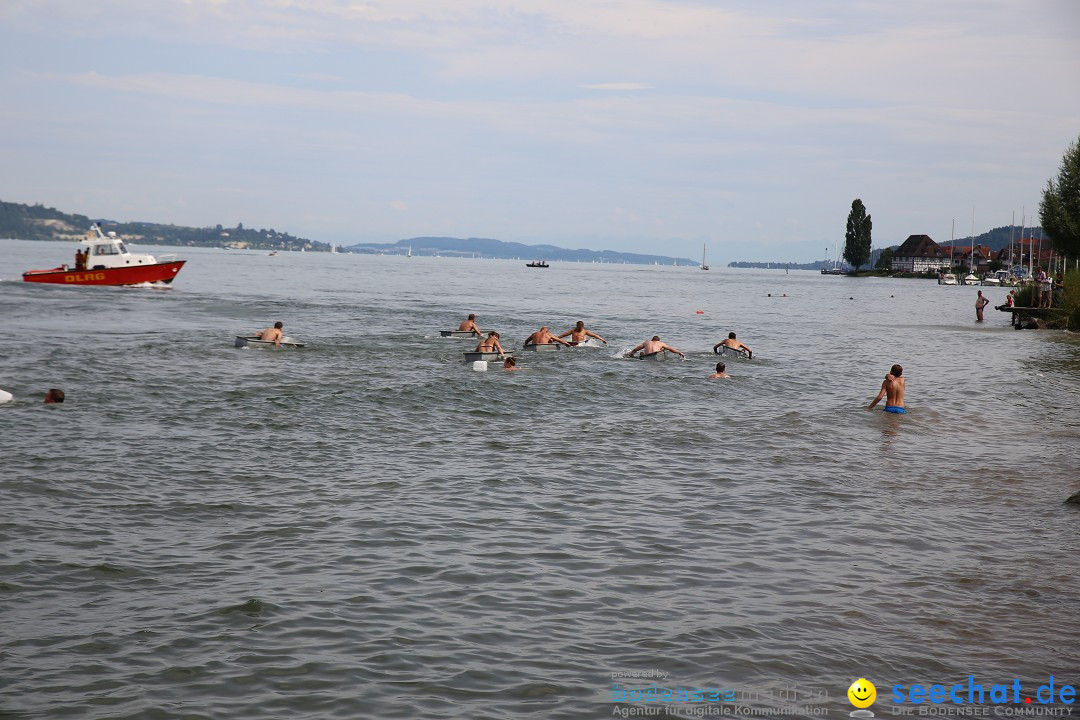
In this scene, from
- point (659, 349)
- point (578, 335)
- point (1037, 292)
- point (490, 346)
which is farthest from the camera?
point (1037, 292)

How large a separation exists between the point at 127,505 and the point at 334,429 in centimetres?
657

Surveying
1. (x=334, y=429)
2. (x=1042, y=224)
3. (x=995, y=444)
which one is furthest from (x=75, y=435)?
(x=1042, y=224)

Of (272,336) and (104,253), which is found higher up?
(104,253)

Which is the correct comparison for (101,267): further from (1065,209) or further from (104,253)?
(1065,209)

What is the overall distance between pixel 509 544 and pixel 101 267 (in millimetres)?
59849

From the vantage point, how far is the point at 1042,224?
72.5 meters

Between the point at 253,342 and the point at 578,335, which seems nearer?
the point at 253,342

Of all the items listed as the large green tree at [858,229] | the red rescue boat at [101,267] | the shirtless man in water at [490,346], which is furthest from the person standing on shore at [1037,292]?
the large green tree at [858,229]

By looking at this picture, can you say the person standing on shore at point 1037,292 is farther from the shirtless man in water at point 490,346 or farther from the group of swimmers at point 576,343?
the shirtless man in water at point 490,346

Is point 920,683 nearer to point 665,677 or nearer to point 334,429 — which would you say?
point 665,677

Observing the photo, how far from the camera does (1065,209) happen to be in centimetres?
6981

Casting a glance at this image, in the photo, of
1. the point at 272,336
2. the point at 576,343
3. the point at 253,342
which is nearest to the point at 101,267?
the point at 253,342

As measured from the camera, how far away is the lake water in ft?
26.0

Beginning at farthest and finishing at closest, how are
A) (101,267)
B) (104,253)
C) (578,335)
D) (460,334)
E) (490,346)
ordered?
(104,253) < (101,267) < (460,334) < (578,335) < (490,346)
